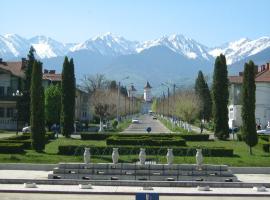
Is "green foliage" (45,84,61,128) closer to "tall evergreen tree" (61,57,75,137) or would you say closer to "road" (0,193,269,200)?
"tall evergreen tree" (61,57,75,137)

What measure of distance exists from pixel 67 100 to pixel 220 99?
586 inches

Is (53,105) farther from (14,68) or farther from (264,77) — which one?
(264,77)

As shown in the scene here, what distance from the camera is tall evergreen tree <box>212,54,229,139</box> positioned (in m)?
53.0

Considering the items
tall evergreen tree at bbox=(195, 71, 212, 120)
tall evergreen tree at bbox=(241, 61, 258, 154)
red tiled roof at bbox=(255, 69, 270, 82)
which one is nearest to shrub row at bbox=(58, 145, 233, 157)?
tall evergreen tree at bbox=(241, 61, 258, 154)

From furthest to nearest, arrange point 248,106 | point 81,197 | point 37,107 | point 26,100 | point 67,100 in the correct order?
point 26,100, point 67,100, point 37,107, point 248,106, point 81,197

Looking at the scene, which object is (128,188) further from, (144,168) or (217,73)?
(217,73)

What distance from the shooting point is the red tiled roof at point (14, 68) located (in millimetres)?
78925

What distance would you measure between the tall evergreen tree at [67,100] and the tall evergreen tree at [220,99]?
13.9 m

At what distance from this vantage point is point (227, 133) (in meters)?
53.0

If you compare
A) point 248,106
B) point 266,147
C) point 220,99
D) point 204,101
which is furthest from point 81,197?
point 204,101

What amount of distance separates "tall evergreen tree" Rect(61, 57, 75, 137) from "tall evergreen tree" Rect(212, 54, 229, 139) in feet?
45.5

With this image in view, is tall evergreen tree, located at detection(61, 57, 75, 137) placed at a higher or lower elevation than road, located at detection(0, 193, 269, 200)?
higher

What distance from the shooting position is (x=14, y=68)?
3233 inches

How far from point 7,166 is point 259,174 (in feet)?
46.6
